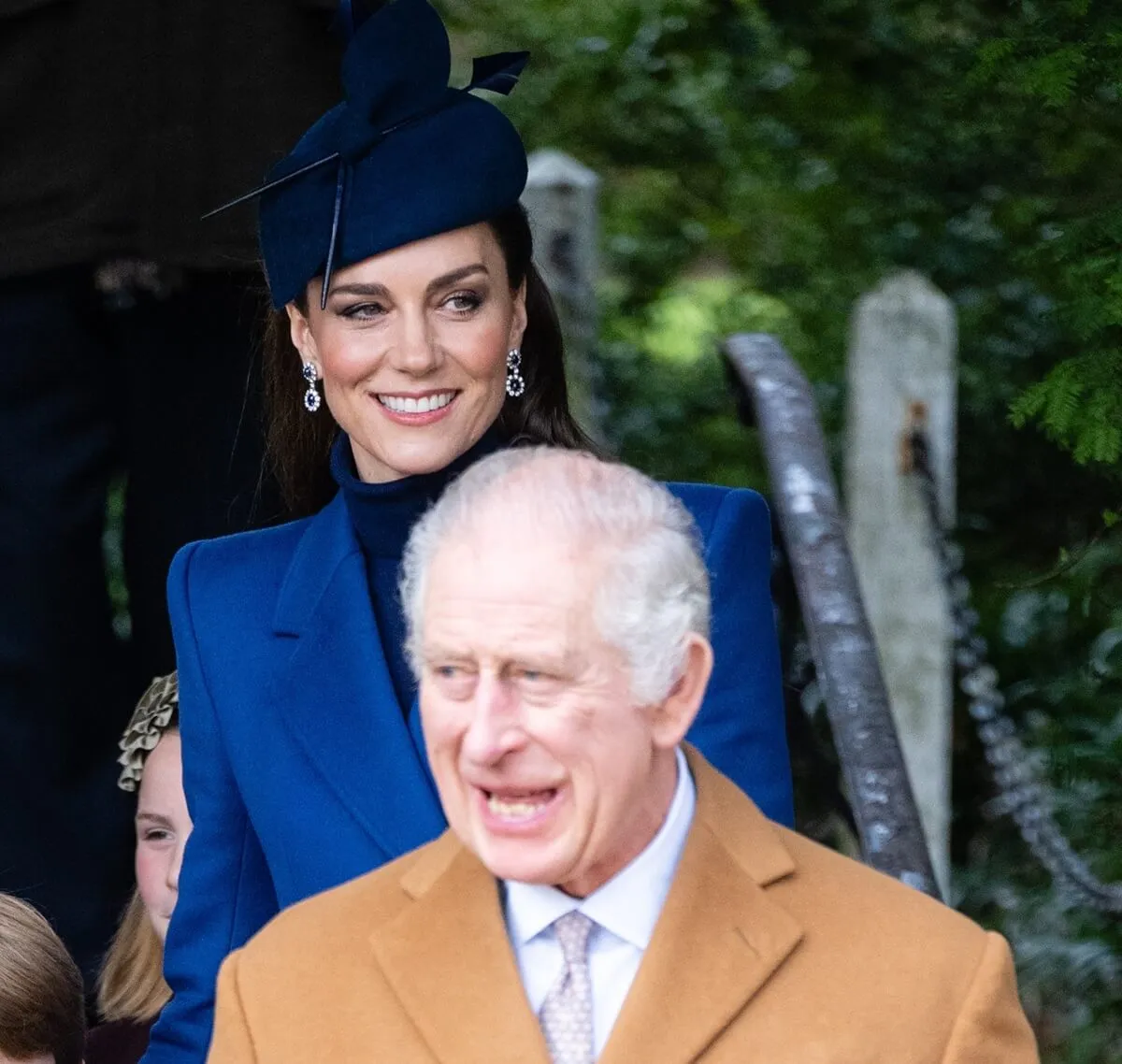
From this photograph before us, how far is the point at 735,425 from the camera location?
23.1 ft

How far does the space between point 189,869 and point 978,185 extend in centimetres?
345

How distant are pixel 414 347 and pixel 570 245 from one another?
3.01 m

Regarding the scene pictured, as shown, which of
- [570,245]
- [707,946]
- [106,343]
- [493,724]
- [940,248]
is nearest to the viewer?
[493,724]

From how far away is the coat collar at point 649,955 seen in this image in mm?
2254

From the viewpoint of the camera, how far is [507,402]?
3.26 metres

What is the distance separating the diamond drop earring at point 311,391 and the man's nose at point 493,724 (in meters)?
1.12

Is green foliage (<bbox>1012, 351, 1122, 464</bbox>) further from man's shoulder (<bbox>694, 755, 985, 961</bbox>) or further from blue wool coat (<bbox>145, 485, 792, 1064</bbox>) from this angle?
man's shoulder (<bbox>694, 755, 985, 961</bbox>)

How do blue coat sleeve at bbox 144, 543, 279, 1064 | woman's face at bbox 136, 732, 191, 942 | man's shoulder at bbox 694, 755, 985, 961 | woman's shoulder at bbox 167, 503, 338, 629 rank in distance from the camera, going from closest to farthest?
man's shoulder at bbox 694, 755, 985, 961 → blue coat sleeve at bbox 144, 543, 279, 1064 → woman's shoulder at bbox 167, 503, 338, 629 → woman's face at bbox 136, 732, 191, 942

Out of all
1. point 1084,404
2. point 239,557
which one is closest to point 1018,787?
point 1084,404

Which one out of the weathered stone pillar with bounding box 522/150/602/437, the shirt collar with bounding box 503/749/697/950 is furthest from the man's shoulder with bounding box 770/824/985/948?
the weathered stone pillar with bounding box 522/150/602/437

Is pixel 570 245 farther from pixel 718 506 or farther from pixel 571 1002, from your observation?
pixel 571 1002

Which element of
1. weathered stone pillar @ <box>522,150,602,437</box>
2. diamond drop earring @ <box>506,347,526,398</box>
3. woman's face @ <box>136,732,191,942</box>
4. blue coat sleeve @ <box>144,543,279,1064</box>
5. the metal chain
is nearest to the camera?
blue coat sleeve @ <box>144,543,279,1064</box>

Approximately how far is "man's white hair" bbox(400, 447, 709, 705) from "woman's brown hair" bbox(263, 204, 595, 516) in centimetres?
87

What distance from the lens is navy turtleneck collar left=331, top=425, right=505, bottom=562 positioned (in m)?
3.11
